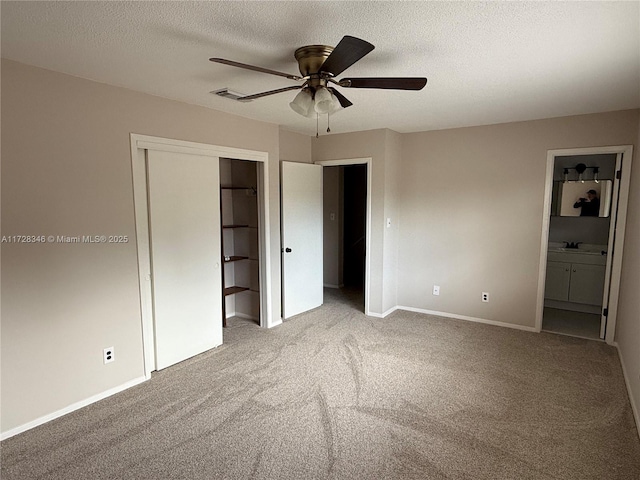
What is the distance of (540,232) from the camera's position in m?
4.06

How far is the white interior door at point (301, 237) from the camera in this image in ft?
14.9

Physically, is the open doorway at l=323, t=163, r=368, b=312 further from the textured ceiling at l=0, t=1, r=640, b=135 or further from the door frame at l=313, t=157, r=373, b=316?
the textured ceiling at l=0, t=1, r=640, b=135

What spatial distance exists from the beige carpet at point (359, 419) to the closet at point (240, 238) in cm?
97

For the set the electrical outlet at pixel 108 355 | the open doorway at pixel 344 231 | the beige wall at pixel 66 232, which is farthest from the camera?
the open doorway at pixel 344 231

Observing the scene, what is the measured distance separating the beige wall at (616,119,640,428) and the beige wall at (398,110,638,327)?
2.13 feet

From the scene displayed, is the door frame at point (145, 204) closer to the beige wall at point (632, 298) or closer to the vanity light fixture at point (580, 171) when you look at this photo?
the beige wall at point (632, 298)

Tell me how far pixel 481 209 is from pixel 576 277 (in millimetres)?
1699

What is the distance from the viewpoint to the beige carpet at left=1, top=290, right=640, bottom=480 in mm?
2105

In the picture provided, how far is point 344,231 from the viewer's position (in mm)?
6668

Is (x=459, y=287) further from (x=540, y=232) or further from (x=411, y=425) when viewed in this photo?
(x=411, y=425)

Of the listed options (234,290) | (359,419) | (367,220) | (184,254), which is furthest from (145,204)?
(367,220)

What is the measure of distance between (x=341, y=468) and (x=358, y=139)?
144 inches

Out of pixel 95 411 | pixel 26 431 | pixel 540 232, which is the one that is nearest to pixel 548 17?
pixel 540 232

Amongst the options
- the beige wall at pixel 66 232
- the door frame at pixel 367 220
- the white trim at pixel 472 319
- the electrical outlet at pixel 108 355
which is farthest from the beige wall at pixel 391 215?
the electrical outlet at pixel 108 355
